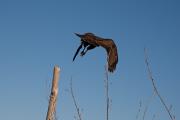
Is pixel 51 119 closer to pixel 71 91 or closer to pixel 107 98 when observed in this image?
pixel 71 91

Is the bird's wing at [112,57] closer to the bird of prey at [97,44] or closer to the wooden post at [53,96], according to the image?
the bird of prey at [97,44]

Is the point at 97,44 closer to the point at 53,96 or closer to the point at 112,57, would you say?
the point at 112,57

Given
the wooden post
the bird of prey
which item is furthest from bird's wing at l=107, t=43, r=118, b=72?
the wooden post

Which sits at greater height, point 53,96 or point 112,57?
point 112,57

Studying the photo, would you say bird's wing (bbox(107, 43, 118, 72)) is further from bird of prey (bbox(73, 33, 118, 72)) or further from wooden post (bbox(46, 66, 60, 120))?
wooden post (bbox(46, 66, 60, 120))

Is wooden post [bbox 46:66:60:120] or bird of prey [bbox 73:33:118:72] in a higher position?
bird of prey [bbox 73:33:118:72]

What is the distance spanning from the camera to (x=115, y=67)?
5238 mm

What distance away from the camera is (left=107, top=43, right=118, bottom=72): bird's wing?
17.0 ft

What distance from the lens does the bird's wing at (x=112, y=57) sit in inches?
204

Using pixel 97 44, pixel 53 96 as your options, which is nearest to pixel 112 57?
pixel 97 44

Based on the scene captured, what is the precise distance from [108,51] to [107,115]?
1.27 meters

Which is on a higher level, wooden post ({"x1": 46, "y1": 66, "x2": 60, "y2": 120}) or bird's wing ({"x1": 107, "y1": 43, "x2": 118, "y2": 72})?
bird's wing ({"x1": 107, "y1": 43, "x2": 118, "y2": 72})

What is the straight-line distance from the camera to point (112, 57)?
5.29 meters

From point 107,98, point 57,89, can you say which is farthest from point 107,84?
point 57,89
